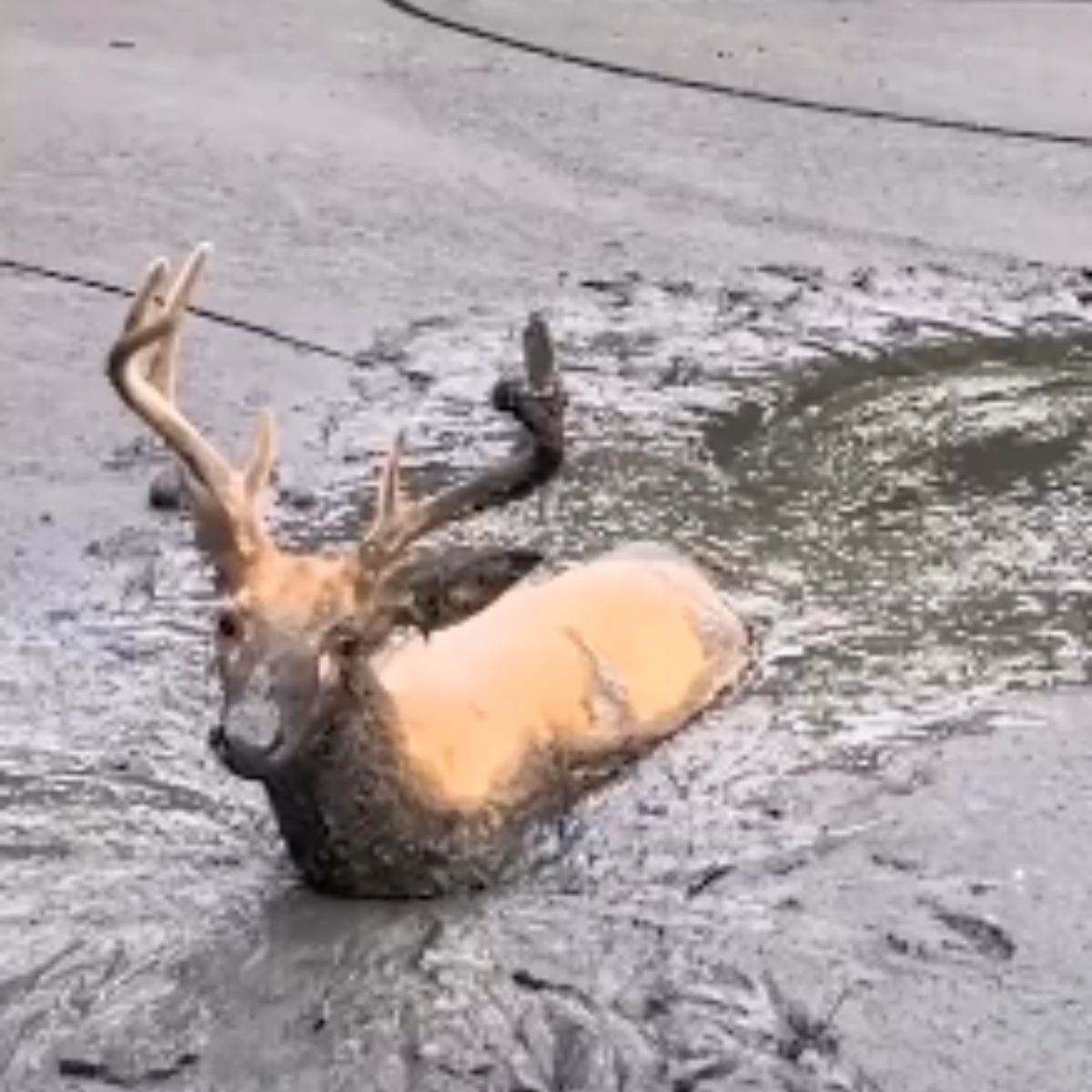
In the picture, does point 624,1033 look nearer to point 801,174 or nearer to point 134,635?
point 134,635

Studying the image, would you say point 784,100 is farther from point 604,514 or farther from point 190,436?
point 190,436

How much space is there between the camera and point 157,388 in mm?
6359

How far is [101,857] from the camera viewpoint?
6586mm

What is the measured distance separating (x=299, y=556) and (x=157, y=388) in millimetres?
506

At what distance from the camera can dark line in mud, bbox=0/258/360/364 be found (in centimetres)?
1049

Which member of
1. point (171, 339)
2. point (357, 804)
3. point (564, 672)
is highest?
point (171, 339)

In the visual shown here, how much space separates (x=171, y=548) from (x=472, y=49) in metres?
6.88

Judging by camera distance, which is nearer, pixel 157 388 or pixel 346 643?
pixel 346 643

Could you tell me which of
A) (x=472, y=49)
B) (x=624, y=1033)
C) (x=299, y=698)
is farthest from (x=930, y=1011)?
(x=472, y=49)

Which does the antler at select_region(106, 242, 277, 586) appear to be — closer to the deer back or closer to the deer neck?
the deer neck

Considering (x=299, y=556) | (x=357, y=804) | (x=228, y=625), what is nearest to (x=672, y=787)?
(x=357, y=804)

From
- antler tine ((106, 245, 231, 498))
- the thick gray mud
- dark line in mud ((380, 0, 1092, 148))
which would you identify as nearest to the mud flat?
the thick gray mud

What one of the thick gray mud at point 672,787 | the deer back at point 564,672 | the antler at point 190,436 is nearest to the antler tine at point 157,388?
the antler at point 190,436

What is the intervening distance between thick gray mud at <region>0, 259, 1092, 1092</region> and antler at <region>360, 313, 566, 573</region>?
821 mm
